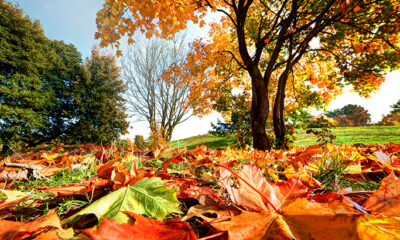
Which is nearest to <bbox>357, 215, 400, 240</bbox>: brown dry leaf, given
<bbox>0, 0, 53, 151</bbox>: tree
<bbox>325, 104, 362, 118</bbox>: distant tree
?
<bbox>0, 0, 53, 151</bbox>: tree

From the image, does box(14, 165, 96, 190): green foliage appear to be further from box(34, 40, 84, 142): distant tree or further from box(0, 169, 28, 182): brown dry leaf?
box(34, 40, 84, 142): distant tree

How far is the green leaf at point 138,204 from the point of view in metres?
0.34

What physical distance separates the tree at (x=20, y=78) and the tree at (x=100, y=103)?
170 centimetres

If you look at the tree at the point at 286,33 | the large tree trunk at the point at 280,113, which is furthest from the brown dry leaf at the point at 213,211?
the large tree trunk at the point at 280,113

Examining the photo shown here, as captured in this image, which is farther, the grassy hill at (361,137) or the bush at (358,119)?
the bush at (358,119)

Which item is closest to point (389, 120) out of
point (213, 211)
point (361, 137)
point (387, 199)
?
point (361, 137)

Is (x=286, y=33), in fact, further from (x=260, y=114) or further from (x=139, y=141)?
(x=139, y=141)

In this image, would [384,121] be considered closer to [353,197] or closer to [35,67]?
[353,197]

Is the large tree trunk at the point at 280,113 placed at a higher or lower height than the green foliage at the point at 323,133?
higher

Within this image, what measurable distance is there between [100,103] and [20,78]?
3.53 meters

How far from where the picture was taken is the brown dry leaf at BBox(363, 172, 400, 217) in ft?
1.09

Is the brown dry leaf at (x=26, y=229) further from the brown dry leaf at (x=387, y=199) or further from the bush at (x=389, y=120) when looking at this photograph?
the bush at (x=389, y=120)

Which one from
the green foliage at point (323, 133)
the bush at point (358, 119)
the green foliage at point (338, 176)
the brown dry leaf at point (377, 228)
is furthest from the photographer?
the bush at point (358, 119)

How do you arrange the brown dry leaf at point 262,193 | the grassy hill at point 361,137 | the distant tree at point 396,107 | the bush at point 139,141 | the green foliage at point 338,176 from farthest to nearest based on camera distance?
the distant tree at point 396,107 < the bush at point 139,141 < the grassy hill at point 361,137 < the green foliage at point 338,176 < the brown dry leaf at point 262,193
